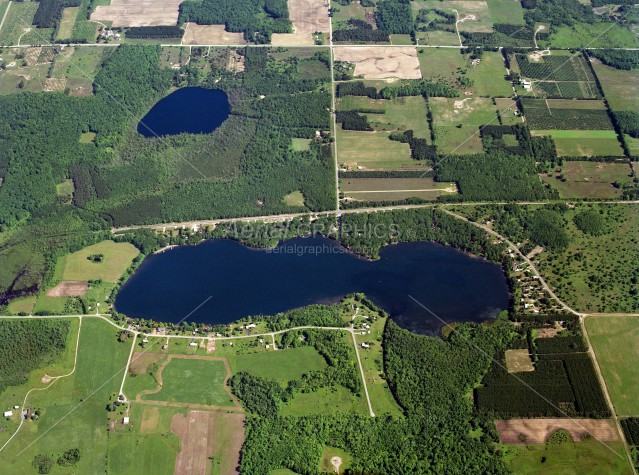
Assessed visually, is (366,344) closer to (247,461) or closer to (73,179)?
(247,461)

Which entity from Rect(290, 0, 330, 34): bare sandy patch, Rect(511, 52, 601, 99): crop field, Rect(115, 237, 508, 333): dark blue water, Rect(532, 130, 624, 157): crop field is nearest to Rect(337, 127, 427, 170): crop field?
Rect(115, 237, 508, 333): dark blue water

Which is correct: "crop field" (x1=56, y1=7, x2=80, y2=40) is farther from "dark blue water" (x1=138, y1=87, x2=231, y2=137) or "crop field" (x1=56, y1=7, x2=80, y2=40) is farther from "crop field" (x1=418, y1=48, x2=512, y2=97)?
"crop field" (x1=418, y1=48, x2=512, y2=97)

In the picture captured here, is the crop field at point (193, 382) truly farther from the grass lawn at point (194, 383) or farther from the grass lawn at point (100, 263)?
the grass lawn at point (100, 263)

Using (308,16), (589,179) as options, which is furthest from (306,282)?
(308,16)

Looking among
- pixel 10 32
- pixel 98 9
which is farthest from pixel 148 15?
pixel 10 32

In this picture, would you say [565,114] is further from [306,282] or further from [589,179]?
[306,282]
